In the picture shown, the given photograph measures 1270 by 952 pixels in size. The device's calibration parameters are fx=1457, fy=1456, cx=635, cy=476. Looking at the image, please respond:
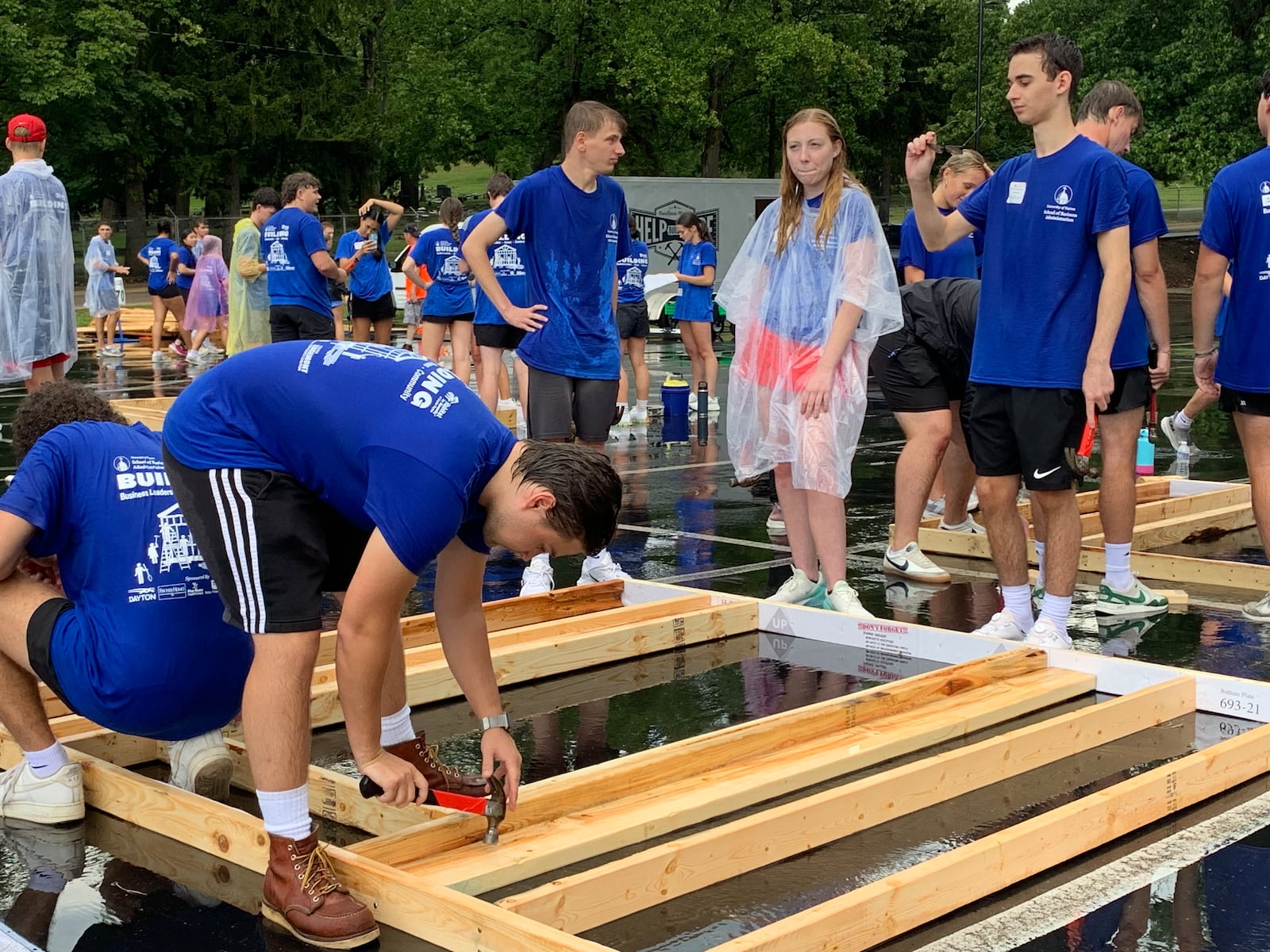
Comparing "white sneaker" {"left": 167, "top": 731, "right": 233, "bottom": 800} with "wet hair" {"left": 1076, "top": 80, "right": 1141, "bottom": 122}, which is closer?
"white sneaker" {"left": 167, "top": 731, "right": 233, "bottom": 800}

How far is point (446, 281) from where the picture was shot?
45.7 ft

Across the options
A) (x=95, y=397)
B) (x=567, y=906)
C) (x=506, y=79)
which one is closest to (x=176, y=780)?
(x=95, y=397)

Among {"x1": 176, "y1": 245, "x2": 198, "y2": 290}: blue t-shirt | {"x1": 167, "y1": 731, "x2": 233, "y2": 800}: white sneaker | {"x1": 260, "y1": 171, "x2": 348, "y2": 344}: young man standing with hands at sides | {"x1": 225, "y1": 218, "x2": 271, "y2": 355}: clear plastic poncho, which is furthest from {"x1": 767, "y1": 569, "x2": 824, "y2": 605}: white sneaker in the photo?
{"x1": 176, "y1": 245, "x2": 198, "y2": 290}: blue t-shirt

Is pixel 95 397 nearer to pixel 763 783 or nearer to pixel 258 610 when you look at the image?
pixel 258 610

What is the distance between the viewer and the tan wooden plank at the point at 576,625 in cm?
550

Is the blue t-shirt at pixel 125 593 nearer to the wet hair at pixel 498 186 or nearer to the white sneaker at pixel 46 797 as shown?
the white sneaker at pixel 46 797

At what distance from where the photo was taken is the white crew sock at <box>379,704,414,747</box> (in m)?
4.06

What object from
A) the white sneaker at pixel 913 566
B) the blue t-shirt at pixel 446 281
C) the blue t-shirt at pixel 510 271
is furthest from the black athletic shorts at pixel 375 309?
the white sneaker at pixel 913 566

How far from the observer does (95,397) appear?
14.1ft

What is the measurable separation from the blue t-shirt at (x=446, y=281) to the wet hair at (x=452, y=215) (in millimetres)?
69

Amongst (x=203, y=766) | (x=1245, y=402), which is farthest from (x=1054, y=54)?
(x=203, y=766)

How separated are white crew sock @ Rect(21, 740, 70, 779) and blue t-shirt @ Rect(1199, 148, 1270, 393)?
489cm

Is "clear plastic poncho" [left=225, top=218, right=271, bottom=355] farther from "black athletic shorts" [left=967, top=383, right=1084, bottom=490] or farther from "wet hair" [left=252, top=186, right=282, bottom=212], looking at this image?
"black athletic shorts" [left=967, top=383, right=1084, bottom=490]

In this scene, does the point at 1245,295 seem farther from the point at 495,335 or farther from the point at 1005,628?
the point at 495,335
